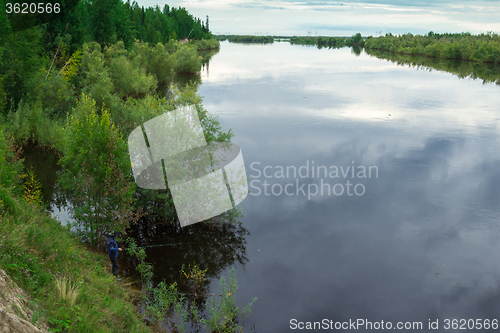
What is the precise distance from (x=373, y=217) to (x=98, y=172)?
52.2 ft

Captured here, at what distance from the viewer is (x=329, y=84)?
69.8 metres

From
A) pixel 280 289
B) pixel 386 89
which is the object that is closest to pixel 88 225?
pixel 280 289

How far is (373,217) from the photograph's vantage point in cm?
2205

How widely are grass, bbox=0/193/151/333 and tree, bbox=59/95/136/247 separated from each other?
9.56ft

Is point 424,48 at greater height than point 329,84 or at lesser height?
greater

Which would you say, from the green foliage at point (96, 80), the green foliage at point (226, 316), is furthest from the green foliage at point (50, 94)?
the green foliage at point (226, 316)

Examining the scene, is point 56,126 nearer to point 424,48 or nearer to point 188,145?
point 188,145

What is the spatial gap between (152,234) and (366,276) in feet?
36.7

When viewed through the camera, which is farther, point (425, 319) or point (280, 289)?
point (280, 289)

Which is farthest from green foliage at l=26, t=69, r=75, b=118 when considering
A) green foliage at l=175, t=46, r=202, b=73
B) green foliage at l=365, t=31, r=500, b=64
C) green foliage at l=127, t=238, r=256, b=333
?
green foliage at l=365, t=31, r=500, b=64

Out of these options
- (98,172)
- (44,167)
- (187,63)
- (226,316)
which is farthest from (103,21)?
(226,316)

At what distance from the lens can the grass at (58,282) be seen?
8.34 metres

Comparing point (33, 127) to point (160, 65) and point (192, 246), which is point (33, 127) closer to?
point (192, 246)

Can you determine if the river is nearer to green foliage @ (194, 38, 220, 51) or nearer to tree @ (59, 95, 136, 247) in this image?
tree @ (59, 95, 136, 247)
